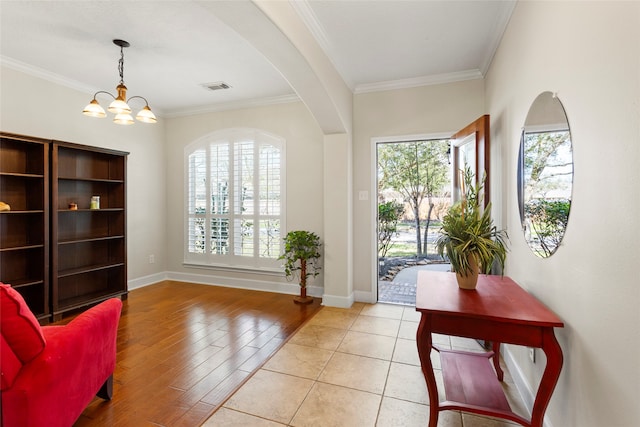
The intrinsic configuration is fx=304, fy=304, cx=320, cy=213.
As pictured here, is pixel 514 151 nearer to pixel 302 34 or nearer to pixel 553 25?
pixel 553 25

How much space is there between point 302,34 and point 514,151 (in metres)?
1.86

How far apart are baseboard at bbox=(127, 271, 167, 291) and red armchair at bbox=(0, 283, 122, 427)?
3.09 meters

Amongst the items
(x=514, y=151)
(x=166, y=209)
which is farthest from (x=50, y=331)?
(x=166, y=209)

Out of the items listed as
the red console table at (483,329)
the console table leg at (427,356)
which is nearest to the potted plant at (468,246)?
the red console table at (483,329)

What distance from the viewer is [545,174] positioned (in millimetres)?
1611

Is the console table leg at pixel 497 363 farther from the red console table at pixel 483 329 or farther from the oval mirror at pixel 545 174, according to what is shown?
the oval mirror at pixel 545 174

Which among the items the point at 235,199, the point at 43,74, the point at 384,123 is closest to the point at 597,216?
the point at 384,123

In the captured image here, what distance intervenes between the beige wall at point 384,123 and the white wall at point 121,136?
10.9 ft

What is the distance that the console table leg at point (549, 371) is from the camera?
→ 1.31 metres

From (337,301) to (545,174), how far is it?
274cm

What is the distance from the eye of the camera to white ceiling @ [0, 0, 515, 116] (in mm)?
2414

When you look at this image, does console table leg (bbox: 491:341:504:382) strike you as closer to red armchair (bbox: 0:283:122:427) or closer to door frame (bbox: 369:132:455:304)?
door frame (bbox: 369:132:455:304)

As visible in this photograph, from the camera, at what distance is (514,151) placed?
215cm

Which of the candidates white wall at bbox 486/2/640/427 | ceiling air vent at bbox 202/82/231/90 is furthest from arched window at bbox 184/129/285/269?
white wall at bbox 486/2/640/427
